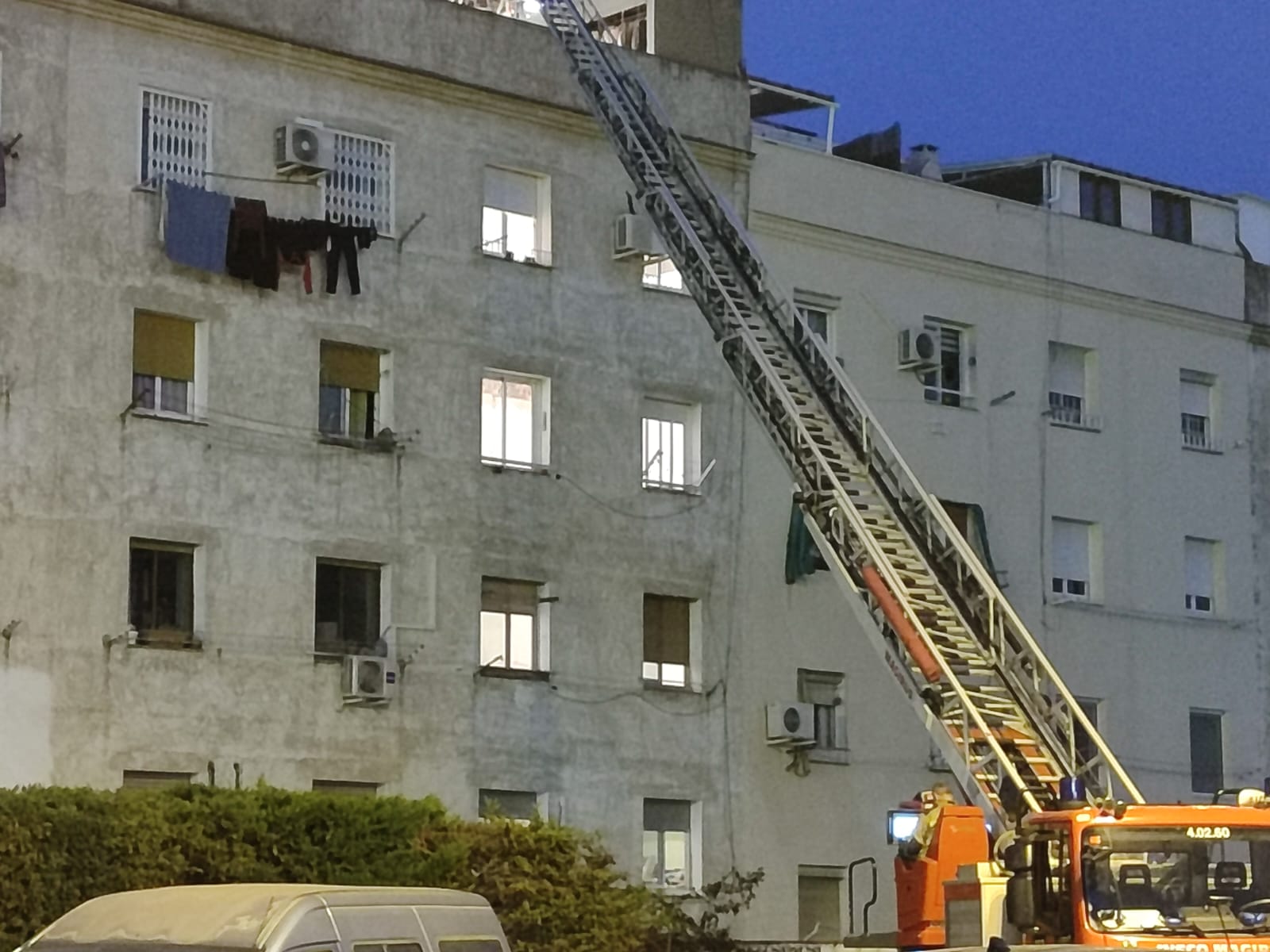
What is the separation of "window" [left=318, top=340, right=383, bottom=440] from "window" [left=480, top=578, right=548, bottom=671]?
8.22ft

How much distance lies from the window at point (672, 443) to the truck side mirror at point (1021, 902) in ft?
49.7

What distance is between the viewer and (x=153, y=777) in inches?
1028

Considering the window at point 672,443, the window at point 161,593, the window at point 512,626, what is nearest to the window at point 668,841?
the window at point 512,626

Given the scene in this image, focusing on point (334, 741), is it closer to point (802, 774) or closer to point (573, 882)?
point (573, 882)

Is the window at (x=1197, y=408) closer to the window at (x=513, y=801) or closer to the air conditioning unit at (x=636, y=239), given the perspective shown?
the air conditioning unit at (x=636, y=239)

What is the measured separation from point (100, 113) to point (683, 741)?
10.8 metres

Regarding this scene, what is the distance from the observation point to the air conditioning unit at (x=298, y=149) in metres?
27.8

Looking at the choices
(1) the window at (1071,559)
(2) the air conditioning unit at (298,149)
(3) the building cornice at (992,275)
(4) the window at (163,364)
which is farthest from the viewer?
(1) the window at (1071,559)

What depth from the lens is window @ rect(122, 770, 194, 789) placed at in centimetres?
2592

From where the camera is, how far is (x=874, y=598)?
71.1 feet

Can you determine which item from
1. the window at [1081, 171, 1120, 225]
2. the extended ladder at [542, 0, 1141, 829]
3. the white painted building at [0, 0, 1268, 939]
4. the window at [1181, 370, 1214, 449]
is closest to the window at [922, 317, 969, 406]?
the white painted building at [0, 0, 1268, 939]

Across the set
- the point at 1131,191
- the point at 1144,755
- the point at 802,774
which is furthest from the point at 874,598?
the point at 1131,191

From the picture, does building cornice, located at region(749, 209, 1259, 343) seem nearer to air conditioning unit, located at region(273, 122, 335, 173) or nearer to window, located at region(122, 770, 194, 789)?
air conditioning unit, located at region(273, 122, 335, 173)

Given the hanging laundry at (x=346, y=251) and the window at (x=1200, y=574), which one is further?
the window at (x=1200, y=574)
